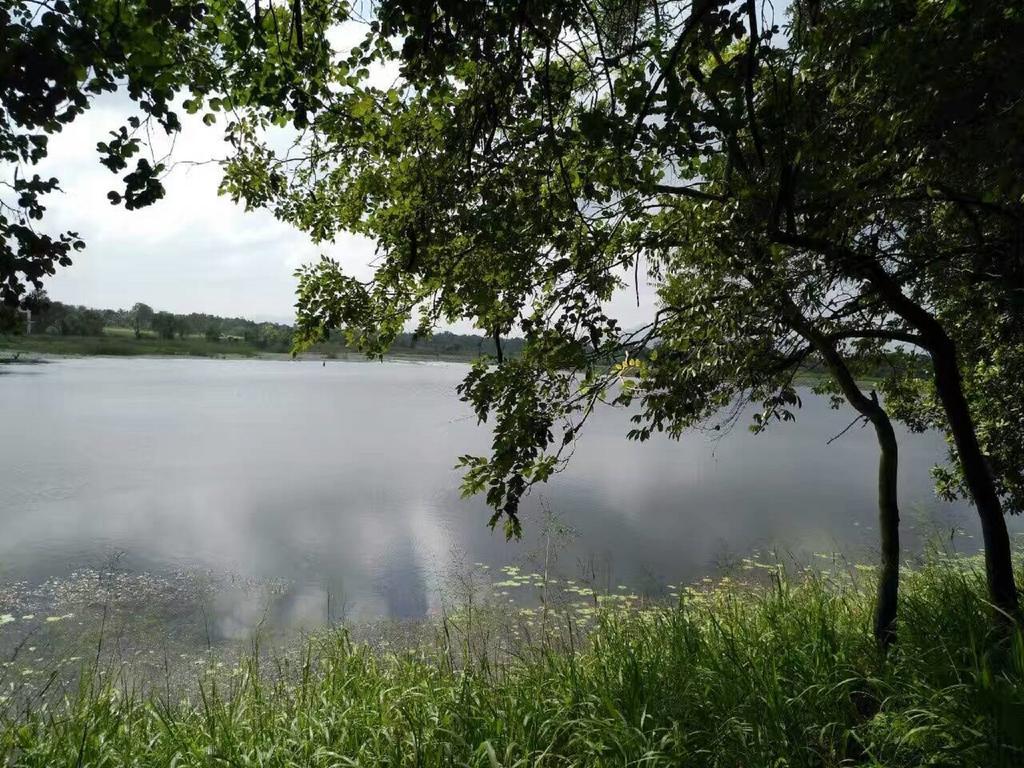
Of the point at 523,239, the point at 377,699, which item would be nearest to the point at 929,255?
the point at 523,239

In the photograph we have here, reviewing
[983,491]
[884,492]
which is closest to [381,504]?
[884,492]

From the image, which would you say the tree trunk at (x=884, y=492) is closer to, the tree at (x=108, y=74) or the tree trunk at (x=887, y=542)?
the tree trunk at (x=887, y=542)

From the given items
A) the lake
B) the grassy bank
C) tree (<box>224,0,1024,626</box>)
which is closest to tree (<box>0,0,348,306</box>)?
tree (<box>224,0,1024,626</box>)

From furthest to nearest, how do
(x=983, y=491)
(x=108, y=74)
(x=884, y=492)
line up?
(x=884, y=492) → (x=983, y=491) → (x=108, y=74)

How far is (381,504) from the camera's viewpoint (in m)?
12.1

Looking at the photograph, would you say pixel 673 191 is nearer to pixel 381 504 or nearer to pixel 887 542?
pixel 887 542

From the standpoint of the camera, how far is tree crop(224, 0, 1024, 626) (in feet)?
7.87

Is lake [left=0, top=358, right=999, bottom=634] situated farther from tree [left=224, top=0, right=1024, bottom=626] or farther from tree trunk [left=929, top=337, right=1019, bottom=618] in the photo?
tree trunk [left=929, top=337, right=1019, bottom=618]

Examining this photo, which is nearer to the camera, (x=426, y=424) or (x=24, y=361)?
(x=426, y=424)

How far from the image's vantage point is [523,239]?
326 cm

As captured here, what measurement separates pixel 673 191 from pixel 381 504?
972 centimetres

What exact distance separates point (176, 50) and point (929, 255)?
13.0 ft

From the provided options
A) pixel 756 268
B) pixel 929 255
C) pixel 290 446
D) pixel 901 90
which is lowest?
pixel 290 446

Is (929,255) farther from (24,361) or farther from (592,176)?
(24,361)
